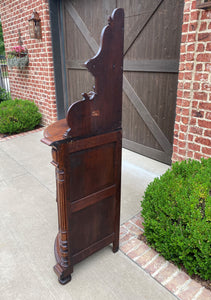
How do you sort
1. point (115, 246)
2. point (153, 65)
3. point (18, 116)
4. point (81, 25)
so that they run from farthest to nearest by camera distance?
point (18, 116) → point (81, 25) → point (153, 65) → point (115, 246)

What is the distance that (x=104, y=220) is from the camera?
1.93 m

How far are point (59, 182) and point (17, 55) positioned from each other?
526cm

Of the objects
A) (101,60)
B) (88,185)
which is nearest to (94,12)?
(101,60)

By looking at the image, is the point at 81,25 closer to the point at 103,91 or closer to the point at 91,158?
the point at 103,91

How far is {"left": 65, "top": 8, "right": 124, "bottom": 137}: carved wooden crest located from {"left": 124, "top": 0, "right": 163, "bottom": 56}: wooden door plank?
221cm

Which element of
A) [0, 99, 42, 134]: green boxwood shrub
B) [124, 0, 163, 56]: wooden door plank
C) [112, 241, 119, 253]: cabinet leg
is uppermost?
[124, 0, 163, 56]: wooden door plank

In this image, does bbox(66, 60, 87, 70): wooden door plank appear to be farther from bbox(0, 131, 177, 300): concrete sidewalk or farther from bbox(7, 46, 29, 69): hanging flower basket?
bbox(0, 131, 177, 300): concrete sidewalk

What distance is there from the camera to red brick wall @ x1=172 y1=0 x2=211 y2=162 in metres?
2.49

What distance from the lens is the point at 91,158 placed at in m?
1.66

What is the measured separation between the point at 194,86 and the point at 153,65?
105cm

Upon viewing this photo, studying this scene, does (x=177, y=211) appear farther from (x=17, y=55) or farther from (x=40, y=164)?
(x=17, y=55)

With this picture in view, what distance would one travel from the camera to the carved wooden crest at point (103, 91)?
147cm

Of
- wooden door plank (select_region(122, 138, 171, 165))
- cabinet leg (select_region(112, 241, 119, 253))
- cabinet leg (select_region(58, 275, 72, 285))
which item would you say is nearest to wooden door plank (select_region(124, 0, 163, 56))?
wooden door plank (select_region(122, 138, 171, 165))

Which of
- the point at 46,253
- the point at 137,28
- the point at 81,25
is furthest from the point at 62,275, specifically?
the point at 81,25
